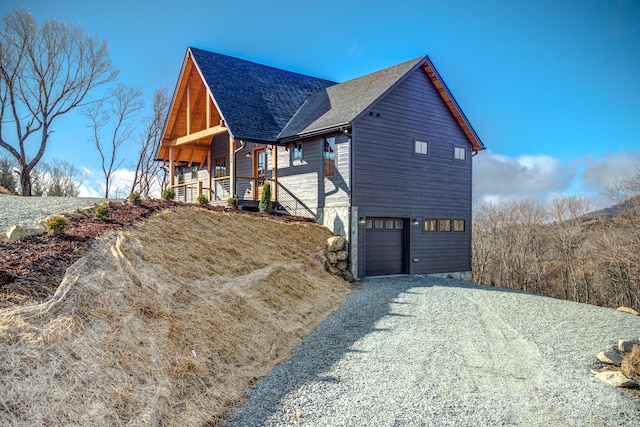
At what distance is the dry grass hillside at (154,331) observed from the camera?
5.02 m

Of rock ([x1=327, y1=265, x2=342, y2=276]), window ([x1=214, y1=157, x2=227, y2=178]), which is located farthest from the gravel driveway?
window ([x1=214, y1=157, x2=227, y2=178])

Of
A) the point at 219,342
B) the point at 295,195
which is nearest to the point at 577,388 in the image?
the point at 219,342

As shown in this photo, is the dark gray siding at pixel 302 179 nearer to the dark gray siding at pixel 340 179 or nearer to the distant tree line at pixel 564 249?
the dark gray siding at pixel 340 179

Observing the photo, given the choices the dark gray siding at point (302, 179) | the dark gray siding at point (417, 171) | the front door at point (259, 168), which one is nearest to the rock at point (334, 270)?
the dark gray siding at point (417, 171)

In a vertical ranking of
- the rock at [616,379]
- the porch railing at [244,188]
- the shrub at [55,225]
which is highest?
the porch railing at [244,188]

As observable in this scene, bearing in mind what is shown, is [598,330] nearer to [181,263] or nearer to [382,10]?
[181,263]

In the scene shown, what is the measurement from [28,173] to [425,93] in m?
21.7

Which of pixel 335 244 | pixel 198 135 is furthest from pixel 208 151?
pixel 335 244

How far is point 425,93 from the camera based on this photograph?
1695cm

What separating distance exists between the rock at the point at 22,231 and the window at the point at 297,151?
9013mm

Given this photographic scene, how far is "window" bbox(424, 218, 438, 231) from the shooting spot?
16.8 meters

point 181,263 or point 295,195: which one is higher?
point 295,195

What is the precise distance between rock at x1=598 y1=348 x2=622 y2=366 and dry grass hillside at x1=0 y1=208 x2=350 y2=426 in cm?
517

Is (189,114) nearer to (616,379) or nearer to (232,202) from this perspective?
(232,202)
